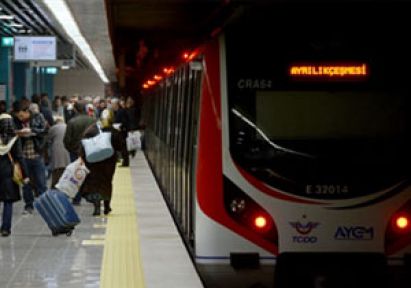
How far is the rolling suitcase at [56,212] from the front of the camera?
1243 centimetres

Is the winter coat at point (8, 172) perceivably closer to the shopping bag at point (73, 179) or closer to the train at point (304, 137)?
the shopping bag at point (73, 179)

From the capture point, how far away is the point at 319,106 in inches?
319

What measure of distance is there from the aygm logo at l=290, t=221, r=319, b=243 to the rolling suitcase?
520 cm

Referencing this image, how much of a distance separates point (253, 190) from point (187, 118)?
2218 millimetres

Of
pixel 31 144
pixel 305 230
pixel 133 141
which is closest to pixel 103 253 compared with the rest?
pixel 305 230

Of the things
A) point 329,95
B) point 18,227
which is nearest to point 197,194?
point 329,95

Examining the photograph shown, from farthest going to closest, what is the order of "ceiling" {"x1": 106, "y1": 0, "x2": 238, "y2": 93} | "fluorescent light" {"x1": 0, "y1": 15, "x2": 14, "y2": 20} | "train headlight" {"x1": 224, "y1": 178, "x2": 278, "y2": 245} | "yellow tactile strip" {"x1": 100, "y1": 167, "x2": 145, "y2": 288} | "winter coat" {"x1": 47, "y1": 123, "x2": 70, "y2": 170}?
"fluorescent light" {"x1": 0, "y1": 15, "x2": 14, "y2": 20}, "winter coat" {"x1": 47, "y1": 123, "x2": 70, "y2": 170}, "ceiling" {"x1": 106, "y1": 0, "x2": 238, "y2": 93}, "yellow tactile strip" {"x1": 100, "y1": 167, "x2": 145, "y2": 288}, "train headlight" {"x1": 224, "y1": 178, "x2": 278, "y2": 245}

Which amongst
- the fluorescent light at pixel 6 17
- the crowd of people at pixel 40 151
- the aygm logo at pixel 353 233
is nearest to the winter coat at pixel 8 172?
the crowd of people at pixel 40 151

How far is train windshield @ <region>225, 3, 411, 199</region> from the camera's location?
8.00 metres

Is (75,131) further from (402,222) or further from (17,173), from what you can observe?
(402,222)

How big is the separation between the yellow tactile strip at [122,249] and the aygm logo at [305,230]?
1635 mm

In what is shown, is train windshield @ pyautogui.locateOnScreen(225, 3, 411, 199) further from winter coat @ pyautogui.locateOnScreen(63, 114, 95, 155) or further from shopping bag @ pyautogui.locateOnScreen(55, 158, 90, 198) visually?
winter coat @ pyautogui.locateOnScreen(63, 114, 95, 155)

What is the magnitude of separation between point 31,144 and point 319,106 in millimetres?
8434

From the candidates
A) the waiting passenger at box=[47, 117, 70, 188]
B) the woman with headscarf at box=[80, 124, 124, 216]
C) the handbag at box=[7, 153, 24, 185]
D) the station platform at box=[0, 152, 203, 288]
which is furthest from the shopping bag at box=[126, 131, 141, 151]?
the handbag at box=[7, 153, 24, 185]
